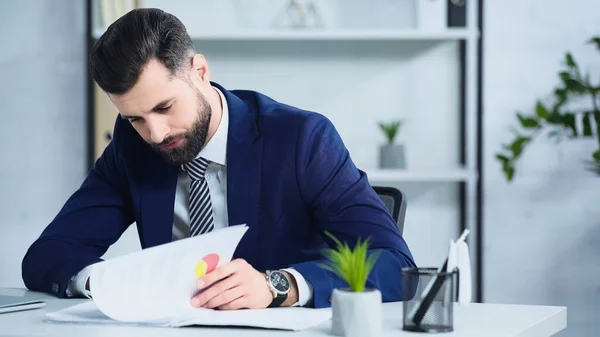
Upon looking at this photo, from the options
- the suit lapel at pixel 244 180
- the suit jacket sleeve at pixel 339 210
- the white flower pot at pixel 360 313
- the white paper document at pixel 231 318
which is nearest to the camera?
the white flower pot at pixel 360 313

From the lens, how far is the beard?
1786 mm

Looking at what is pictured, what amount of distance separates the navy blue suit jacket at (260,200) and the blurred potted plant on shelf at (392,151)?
1.44m

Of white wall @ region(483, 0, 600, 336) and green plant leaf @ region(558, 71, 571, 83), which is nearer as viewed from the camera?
green plant leaf @ region(558, 71, 571, 83)

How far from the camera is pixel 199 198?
187 centimetres

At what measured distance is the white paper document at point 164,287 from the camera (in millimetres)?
1357

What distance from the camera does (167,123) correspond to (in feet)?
5.82

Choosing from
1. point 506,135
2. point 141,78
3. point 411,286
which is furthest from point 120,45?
point 506,135

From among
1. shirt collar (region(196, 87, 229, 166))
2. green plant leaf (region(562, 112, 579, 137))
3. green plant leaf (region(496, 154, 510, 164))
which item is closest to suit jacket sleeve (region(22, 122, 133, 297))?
shirt collar (region(196, 87, 229, 166))

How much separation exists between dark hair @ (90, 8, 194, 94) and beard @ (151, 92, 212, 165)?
113mm

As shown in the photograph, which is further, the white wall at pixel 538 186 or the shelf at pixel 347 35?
the white wall at pixel 538 186

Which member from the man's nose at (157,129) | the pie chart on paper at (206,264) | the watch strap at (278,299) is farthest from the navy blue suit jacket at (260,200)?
the pie chart on paper at (206,264)

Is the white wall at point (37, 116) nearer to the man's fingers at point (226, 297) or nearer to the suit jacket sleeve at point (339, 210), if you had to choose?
the suit jacket sleeve at point (339, 210)

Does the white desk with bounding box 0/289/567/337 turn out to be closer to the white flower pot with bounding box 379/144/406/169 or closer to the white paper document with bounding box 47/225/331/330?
the white paper document with bounding box 47/225/331/330

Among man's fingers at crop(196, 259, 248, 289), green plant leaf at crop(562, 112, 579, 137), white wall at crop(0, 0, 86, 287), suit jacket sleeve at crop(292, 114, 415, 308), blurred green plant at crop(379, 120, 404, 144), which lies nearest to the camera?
man's fingers at crop(196, 259, 248, 289)
